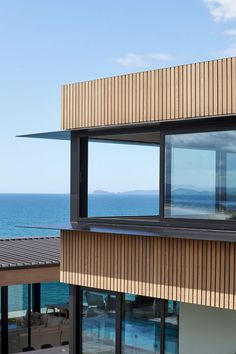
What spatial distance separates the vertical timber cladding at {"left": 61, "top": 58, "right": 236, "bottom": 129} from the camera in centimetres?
1028

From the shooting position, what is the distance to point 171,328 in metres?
11.8

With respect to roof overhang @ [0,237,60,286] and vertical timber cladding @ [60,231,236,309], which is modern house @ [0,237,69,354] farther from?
vertical timber cladding @ [60,231,236,309]

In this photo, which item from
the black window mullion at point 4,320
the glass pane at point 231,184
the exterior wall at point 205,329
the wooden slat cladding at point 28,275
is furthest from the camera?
the black window mullion at point 4,320

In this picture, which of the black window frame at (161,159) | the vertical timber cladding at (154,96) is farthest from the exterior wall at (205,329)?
the vertical timber cladding at (154,96)

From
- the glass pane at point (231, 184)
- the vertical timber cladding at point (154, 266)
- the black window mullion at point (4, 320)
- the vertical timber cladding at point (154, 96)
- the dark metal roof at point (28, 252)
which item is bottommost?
the black window mullion at point (4, 320)

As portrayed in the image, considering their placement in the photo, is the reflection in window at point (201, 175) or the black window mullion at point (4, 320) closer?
the reflection in window at point (201, 175)

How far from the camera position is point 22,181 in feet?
513

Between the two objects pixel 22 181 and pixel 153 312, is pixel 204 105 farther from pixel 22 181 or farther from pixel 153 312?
pixel 22 181

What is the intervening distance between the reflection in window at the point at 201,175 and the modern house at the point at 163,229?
0.02 m

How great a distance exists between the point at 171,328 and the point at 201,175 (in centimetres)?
293

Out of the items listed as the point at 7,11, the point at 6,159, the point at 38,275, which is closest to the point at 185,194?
the point at 38,275

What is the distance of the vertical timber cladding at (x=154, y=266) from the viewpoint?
1002cm

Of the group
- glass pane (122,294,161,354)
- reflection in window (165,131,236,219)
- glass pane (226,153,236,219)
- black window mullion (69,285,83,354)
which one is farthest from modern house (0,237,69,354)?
glass pane (226,153,236,219)

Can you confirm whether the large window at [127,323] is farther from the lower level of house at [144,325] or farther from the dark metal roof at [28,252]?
the dark metal roof at [28,252]
